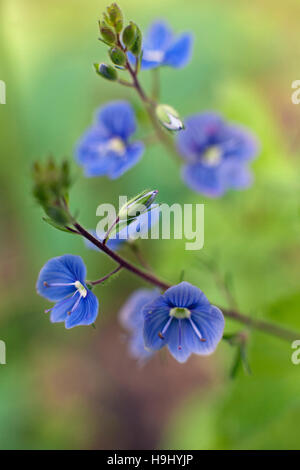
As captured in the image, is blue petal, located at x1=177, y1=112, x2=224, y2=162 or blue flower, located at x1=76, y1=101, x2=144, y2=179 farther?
blue petal, located at x1=177, y1=112, x2=224, y2=162

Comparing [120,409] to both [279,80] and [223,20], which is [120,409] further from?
[223,20]

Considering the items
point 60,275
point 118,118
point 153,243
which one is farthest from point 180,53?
point 153,243

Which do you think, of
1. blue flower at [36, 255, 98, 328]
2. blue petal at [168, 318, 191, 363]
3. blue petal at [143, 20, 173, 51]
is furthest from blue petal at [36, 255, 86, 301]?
blue petal at [143, 20, 173, 51]

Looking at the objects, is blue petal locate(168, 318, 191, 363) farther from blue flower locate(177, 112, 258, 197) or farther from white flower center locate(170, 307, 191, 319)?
blue flower locate(177, 112, 258, 197)

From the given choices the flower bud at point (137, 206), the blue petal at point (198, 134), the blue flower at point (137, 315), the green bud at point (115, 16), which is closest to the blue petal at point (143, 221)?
the flower bud at point (137, 206)

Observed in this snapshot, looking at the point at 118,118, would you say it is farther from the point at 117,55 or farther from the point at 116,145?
the point at 117,55

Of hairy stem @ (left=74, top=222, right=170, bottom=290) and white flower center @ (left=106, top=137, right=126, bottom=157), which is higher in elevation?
white flower center @ (left=106, top=137, right=126, bottom=157)
